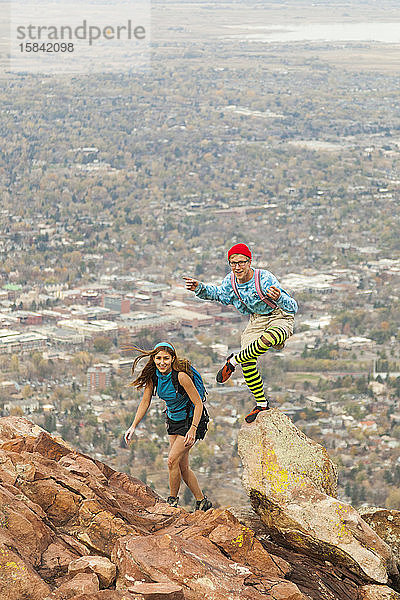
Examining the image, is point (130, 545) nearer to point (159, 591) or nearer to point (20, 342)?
Result: point (159, 591)

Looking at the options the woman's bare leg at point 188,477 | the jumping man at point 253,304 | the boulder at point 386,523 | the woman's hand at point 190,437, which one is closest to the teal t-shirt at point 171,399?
the woman's hand at point 190,437

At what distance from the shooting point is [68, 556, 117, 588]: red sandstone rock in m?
6.31

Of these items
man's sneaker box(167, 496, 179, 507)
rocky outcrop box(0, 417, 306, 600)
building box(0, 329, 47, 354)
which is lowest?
building box(0, 329, 47, 354)

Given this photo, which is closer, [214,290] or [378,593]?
[378,593]

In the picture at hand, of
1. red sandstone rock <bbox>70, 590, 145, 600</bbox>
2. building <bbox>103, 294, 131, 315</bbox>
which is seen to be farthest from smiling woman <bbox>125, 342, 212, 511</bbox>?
building <bbox>103, 294, 131, 315</bbox>

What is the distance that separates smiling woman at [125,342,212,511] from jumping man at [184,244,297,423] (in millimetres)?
514

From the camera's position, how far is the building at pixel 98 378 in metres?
60.5

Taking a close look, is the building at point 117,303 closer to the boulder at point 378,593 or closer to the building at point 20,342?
the building at point 20,342

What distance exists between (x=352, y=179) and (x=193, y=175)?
890 inches

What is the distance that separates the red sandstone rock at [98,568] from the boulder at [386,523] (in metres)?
3.07

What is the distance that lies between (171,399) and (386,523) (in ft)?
7.83

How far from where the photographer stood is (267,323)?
8344 millimetres


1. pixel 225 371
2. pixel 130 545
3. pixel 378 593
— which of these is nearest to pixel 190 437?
pixel 225 371

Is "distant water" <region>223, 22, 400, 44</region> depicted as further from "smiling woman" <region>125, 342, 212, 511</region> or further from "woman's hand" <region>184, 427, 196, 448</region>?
"woman's hand" <region>184, 427, 196, 448</region>
